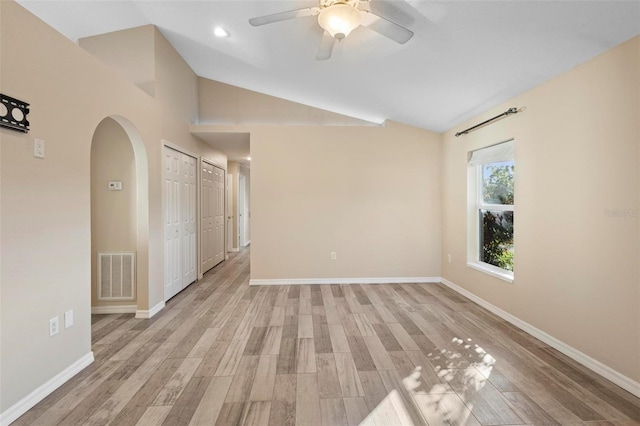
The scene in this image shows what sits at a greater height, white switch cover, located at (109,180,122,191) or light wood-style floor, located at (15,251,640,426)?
white switch cover, located at (109,180,122,191)

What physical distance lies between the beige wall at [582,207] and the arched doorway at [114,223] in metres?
4.02

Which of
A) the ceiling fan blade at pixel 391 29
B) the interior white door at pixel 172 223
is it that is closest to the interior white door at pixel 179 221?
the interior white door at pixel 172 223

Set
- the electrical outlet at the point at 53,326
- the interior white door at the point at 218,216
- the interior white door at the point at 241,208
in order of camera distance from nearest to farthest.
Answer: the electrical outlet at the point at 53,326
the interior white door at the point at 218,216
the interior white door at the point at 241,208

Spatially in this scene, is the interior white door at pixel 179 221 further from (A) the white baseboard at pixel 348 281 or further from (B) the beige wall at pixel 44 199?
(B) the beige wall at pixel 44 199

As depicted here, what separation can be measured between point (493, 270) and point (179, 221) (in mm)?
4156

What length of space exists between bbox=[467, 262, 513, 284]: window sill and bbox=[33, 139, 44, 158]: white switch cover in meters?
4.15

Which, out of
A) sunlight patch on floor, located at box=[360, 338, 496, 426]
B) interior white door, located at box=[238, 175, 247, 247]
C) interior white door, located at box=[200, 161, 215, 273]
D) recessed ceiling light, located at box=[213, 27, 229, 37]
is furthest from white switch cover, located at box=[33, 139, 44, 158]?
interior white door, located at box=[238, 175, 247, 247]

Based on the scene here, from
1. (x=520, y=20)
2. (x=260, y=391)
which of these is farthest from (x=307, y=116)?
(x=260, y=391)

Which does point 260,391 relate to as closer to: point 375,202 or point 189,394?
point 189,394

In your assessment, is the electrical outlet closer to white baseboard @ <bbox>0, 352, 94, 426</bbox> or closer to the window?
white baseboard @ <bbox>0, 352, 94, 426</bbox>

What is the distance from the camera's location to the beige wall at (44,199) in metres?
1.64

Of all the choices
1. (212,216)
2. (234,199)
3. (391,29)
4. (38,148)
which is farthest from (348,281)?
(234,199)

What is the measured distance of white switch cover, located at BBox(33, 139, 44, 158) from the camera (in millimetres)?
1799

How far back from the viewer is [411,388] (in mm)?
1912
